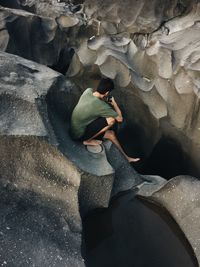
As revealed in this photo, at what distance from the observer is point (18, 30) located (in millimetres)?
7113

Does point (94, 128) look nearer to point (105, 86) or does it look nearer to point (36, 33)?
point (105, 86)

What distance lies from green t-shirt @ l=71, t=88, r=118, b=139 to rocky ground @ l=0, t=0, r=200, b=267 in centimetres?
15

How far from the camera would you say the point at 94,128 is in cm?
495

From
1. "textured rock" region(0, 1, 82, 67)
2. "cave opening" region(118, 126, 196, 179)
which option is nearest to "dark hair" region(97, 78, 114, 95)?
"cave opening" region(118, 126, 196, 179)

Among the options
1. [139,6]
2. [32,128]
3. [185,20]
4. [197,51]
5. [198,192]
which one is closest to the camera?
[32,128]

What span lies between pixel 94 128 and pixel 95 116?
180 millimetres

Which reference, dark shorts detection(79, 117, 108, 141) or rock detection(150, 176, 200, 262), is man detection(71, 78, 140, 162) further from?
rock detection(150, 176, 200, 262)

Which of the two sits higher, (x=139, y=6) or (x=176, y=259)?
(x=139, y=6)

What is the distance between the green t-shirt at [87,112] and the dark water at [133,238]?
94 centimetres

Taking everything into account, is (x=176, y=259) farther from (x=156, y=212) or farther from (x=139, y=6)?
(x=139, y=6)

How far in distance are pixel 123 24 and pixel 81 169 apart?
347 cm

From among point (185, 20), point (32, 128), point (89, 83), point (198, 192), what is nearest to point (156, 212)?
point (198, 192)

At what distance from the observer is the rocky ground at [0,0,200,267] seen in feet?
13.8

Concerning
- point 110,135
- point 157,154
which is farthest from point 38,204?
point 157,154
